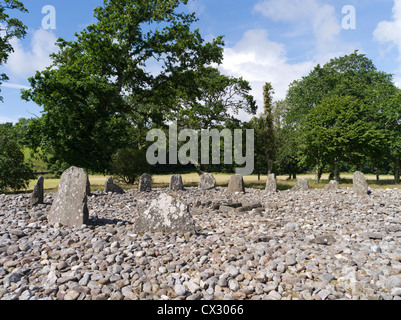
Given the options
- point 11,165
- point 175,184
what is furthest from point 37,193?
point 11,165

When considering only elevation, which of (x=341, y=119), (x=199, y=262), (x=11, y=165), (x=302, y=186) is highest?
(x=341, y=119)

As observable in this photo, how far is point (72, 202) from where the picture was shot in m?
7.54

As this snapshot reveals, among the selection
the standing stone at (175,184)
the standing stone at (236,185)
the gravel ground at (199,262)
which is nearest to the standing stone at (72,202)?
the gravel ground at (199,262)

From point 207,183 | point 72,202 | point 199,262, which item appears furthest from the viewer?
point 207,183

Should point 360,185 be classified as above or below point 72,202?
below

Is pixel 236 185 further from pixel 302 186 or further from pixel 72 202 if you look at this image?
pixel 72 202

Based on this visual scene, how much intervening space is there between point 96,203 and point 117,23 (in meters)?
13.9

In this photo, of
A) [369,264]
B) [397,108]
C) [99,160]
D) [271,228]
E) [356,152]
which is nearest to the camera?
[369,264]

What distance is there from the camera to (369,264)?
5.10 m

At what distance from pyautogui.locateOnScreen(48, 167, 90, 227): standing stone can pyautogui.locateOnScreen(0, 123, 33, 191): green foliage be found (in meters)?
Answer: 17.2

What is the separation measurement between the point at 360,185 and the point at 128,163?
18.2 m

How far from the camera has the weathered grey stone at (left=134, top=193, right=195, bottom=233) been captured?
702 centimetres
